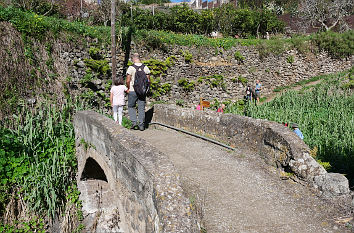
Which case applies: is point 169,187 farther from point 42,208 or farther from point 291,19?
point 291,19

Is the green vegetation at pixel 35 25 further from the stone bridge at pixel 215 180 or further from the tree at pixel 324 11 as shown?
the tree at pixel 324 11

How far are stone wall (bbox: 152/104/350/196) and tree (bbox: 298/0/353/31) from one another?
22.7 metres

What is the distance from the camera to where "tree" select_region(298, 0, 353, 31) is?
80.3 ft

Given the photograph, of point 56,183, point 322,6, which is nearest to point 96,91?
point 56,183

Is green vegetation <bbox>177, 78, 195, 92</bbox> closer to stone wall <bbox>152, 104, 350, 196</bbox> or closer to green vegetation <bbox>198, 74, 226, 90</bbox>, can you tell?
green vegetation <bbox>198, 74, 226, 90</bbox>

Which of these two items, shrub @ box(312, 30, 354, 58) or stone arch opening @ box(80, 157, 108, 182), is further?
shrub @ box(312, 30, 354, 58)

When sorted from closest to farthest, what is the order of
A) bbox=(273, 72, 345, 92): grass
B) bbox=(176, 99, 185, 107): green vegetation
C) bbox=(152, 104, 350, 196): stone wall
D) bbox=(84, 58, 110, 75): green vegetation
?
bbox=(152, 104, 350, 196): stone wall < bbox=(84, 58, 110, 75): green vegetation < bbox=(176, 99, 185, 107): green vegetation < bbox=(273, 72, 345, 92): grass

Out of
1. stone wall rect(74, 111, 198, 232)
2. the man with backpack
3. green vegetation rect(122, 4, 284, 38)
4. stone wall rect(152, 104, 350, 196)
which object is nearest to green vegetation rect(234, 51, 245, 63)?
green vegetation rect(122, 4, 284, 38)

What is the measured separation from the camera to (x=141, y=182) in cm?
321

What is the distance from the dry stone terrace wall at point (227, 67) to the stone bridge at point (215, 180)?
16.3ft

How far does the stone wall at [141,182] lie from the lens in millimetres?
2576

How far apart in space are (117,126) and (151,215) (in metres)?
2.01

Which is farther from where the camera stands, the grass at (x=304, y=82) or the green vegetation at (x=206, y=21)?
the green vegetation at (x=206, y=21)

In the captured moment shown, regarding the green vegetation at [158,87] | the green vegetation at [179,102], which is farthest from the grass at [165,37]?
the green vegetation at [179,102]
